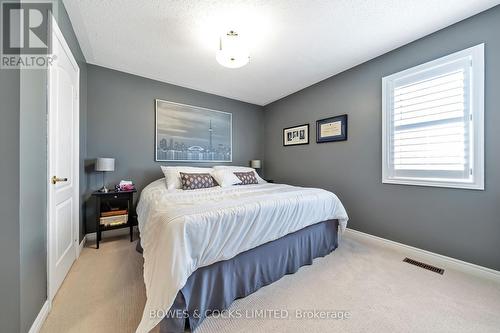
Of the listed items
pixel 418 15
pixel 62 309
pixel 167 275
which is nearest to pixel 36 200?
pixel 62 309

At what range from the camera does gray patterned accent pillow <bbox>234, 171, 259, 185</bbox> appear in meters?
3.15

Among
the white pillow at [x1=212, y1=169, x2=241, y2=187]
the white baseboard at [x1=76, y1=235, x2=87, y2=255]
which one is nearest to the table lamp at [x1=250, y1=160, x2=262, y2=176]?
the white pillow at [x1=212, y1=169, x2=241, y2=187]

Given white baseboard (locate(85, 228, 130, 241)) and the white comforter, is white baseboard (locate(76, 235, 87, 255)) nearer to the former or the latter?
white baseboard (locate(85, 228, 130, 241))

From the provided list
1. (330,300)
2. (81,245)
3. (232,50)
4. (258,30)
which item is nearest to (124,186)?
(81,245)

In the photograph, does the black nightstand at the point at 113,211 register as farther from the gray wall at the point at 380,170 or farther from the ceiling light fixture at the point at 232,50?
the gray wall at the point at 380,170

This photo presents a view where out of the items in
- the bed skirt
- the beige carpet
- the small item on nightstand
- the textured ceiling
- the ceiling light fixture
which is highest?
the textured ceiling

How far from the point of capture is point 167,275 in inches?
43.4

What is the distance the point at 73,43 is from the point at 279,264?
3.18 metres

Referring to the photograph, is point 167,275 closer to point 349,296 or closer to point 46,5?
→ point 349,296

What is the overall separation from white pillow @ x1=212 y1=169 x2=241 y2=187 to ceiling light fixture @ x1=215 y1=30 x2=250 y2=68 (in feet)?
5.25

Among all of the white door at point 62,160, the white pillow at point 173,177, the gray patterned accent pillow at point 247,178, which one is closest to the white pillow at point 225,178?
the gray patterned accent pillow at point 247,178

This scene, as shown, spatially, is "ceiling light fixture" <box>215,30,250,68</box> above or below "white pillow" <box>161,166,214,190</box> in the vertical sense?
above

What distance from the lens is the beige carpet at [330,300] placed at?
1.27 metres

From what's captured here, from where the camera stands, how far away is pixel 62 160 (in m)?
1.71
